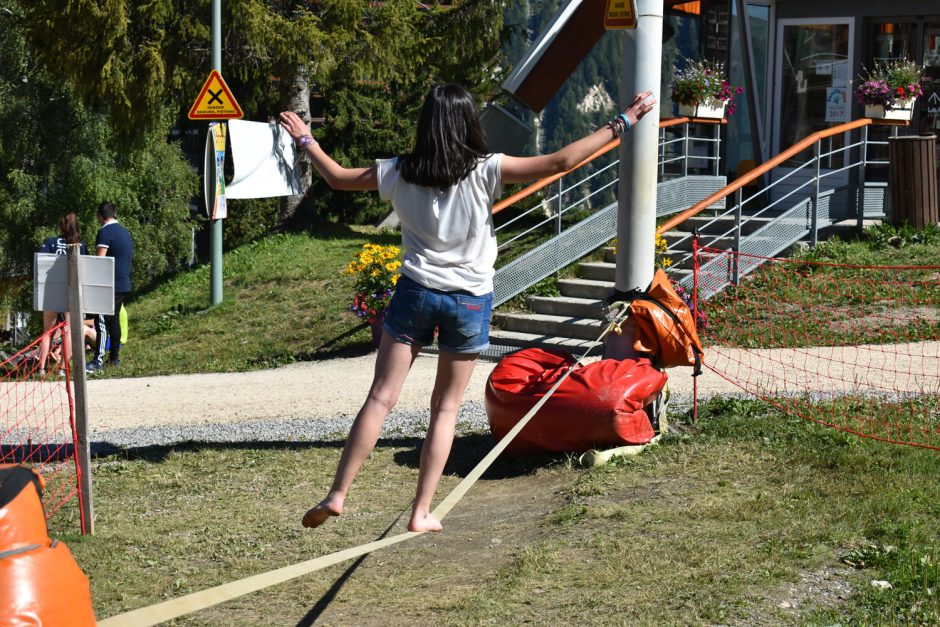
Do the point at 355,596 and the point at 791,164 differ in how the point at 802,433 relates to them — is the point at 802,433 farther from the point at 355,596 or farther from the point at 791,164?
the point at 791,164

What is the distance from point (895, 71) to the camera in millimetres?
14422

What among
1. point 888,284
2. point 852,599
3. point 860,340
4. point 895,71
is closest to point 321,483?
point 852,599

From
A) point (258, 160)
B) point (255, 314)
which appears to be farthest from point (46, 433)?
point (258, 160)

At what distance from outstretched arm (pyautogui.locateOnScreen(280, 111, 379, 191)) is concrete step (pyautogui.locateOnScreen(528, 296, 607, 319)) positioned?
7378 millimetres

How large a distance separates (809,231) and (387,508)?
8.14 m

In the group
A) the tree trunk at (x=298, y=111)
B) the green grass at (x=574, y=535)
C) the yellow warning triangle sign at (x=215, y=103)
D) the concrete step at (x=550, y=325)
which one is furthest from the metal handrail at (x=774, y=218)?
the tree trunk at (x=298, y=111)

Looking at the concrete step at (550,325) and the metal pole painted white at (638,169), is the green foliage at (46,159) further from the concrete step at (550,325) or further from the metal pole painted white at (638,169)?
the metal pole painted white at (638,169)

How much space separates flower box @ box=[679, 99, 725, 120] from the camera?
15.7 m

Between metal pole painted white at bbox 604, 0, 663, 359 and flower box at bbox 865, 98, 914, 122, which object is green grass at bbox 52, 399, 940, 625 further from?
flower box at bbox 865, 98, 914, 122

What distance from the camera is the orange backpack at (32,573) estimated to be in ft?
11.3

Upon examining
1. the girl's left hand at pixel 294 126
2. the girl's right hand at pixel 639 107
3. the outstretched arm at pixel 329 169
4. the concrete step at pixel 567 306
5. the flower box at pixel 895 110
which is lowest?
the concrete step at pixel 567 306

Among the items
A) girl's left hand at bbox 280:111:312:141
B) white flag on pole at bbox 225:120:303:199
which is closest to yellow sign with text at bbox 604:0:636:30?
girl's left hand at bbox 280:111:312:141

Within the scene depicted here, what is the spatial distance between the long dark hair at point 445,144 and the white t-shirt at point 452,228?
0.14 feet

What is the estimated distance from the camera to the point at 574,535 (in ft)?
19.2
